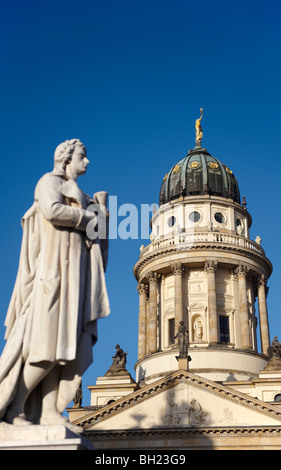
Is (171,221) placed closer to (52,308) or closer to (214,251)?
(214,251)

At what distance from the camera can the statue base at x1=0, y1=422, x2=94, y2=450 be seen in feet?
17.8

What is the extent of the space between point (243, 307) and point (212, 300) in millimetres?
2916

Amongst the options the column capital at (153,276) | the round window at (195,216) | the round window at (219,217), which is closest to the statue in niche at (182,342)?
the column capital at (153,276)

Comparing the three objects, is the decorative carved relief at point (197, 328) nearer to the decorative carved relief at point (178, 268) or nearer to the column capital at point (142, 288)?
the decorative carved relief at point (178, 268)

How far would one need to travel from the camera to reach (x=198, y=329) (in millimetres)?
54156

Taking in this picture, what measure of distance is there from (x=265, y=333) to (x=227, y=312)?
373 centimetres

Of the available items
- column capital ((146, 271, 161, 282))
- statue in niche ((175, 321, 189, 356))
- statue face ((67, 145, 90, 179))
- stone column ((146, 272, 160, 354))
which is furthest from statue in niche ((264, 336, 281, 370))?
statue face ((67, 145, 90, 179))

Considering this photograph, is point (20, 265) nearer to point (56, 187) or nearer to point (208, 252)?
point (56, 187)

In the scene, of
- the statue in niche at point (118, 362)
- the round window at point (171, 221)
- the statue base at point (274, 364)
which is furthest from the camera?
the round window at point (171, 221)

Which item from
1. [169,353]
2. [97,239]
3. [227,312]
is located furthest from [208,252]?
[97,239]

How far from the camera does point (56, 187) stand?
6.50m

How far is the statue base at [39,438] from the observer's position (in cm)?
541

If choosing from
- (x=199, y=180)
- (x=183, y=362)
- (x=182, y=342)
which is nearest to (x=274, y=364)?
(x=182, y=342)

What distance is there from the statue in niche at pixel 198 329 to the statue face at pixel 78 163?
157 ft
